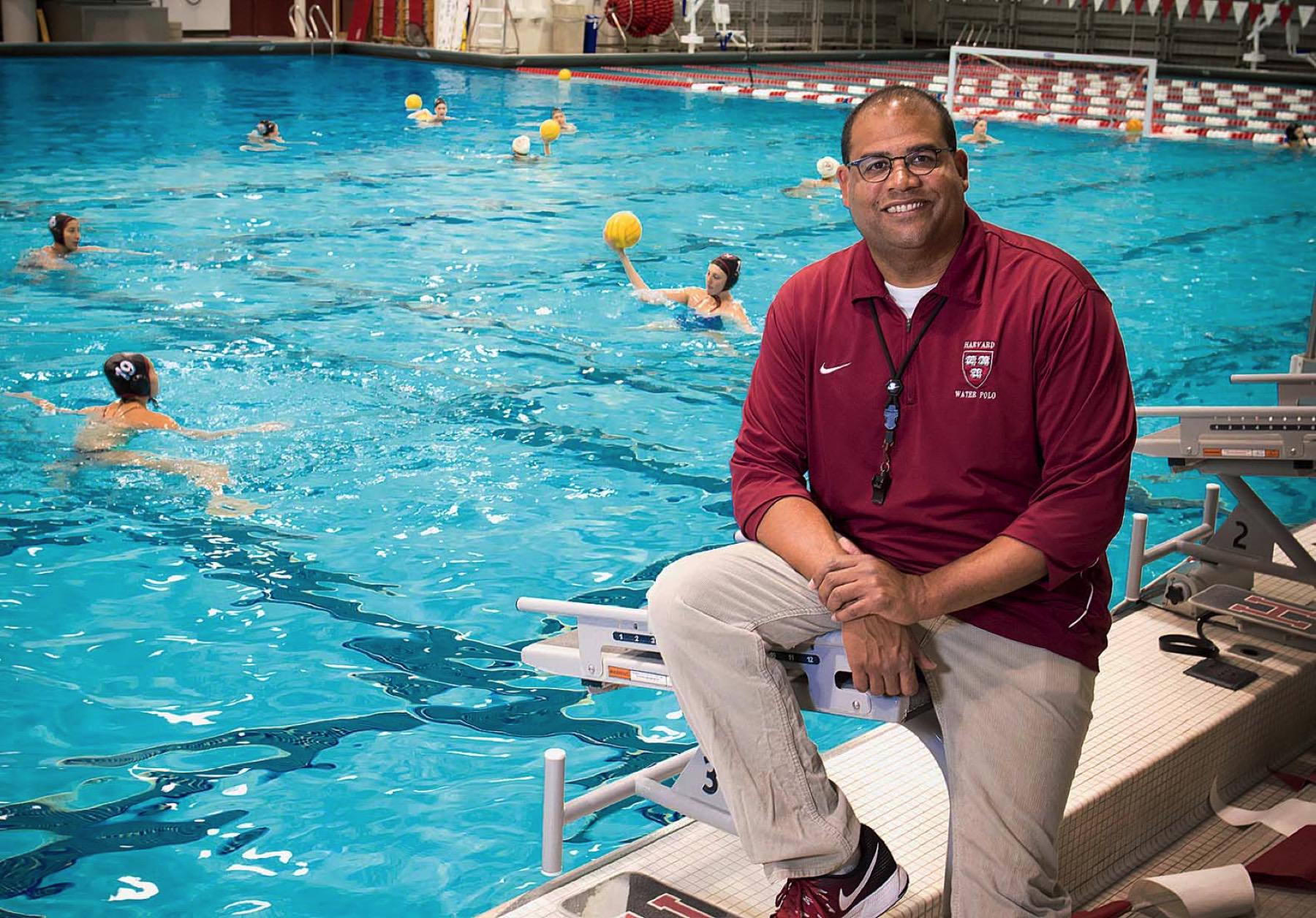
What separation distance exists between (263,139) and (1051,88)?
1519cm

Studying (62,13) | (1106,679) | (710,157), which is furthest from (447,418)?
(62,13)

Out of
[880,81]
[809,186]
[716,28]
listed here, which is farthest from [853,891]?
[716,28]

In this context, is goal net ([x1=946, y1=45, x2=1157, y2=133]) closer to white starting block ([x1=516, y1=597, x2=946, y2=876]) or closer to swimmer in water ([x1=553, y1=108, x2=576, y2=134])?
swimmer in water ([x1=553, y1=108, x2=576, y2=134])

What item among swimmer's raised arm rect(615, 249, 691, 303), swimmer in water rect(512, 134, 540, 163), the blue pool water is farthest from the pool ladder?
swimmer's raised arm rect(615, 249, 691, 303)

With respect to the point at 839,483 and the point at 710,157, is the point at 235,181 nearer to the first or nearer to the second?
the point at 710,157

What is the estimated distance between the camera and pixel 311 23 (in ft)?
83.3

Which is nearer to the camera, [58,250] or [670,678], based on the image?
[670,678]

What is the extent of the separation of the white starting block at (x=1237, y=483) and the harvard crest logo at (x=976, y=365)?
38.5 inches

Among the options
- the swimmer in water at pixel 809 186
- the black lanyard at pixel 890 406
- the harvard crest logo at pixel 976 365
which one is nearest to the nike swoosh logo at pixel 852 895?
the black lanyard at pixel 890 406

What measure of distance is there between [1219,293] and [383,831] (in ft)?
28.1

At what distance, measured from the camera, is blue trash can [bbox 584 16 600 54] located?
25.7m

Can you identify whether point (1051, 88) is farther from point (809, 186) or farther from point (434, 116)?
point (809, 186)

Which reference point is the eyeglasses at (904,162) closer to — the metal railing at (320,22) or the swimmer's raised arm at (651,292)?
the swimmer's raised arm at (651,292)

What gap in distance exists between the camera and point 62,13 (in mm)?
22641
